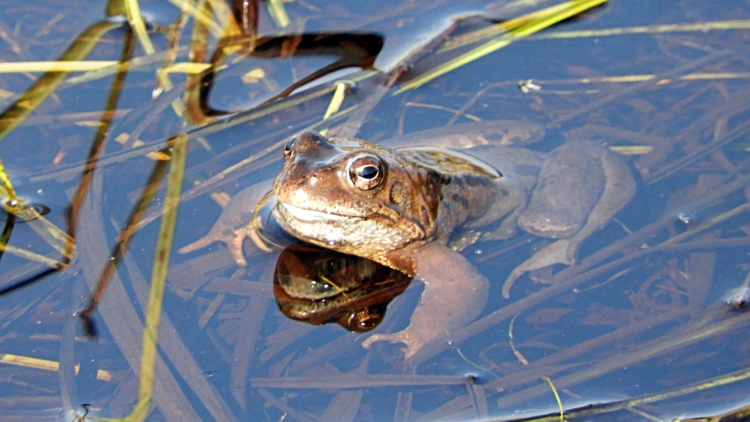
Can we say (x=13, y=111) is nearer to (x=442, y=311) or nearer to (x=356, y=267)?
(x=356, y=267)

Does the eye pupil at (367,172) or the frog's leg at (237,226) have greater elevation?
the frog's leg at (237,226)

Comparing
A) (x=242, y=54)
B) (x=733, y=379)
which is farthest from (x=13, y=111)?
(x=733, y=379)

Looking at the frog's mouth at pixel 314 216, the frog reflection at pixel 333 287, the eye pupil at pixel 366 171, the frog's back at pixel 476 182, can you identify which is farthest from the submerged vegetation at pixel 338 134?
the eye pupil at pixel 366 171

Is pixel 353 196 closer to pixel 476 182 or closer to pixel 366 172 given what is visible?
pixel 366 172

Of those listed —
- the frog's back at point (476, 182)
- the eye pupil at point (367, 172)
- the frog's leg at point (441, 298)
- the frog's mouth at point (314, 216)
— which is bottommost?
the frog's leg at point (441, 298)

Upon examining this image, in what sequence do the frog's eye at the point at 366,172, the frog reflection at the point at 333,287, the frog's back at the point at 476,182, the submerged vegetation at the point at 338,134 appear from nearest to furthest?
the submerged vegetation at the point at 338,134
the frog's eye at the point at 366,172
the frog reflection at the point at 333,287
the frog's back at the point at 476,182

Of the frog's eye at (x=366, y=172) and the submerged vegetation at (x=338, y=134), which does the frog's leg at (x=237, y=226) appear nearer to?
the submerged vegetation at (x=338, y=134)

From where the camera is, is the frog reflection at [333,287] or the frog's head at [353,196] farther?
the frog reflection at [333,287]

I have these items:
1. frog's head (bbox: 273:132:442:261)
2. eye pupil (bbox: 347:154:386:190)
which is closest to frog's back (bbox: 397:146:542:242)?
frog's head (bbox: 273:132:442:261)

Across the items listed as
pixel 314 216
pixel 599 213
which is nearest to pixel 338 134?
pixel 314 216
